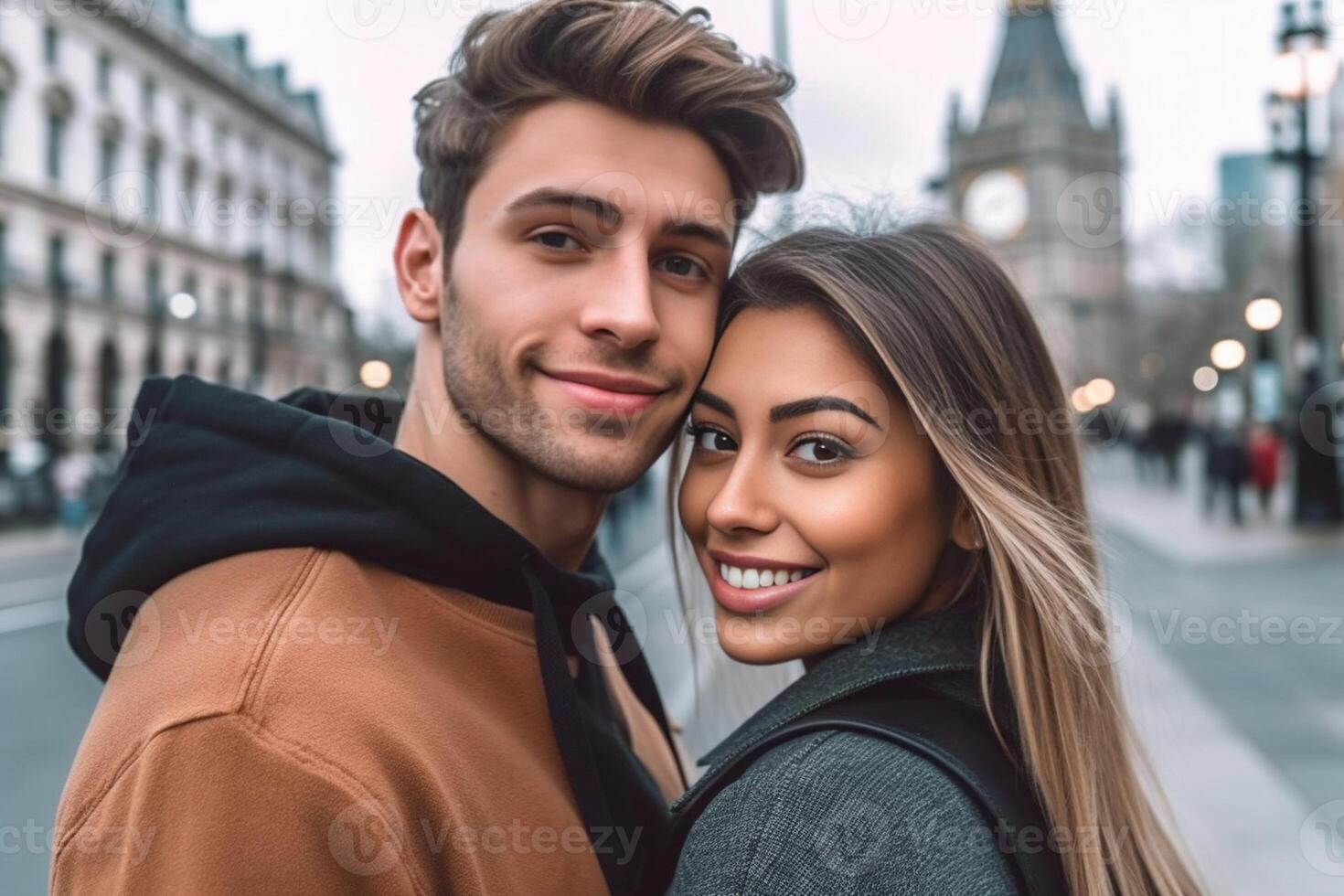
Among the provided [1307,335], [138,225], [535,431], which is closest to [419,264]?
[535,431]

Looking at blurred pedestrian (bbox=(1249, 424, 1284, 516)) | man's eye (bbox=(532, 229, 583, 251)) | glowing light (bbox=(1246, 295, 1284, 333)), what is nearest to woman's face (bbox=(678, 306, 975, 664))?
man's eye (bbox=(532, 229, 583, 251))

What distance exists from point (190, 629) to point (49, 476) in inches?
972

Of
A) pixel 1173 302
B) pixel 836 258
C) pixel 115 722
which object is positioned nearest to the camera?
pixel 115 722

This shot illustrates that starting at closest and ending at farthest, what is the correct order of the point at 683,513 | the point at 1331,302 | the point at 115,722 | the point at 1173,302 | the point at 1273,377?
the point at 115,722 → the point at 683,513 → the point at 1273,377 → the point at 1331,302 → the point at 1173,302

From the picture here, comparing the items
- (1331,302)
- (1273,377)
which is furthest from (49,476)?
(1331,302)

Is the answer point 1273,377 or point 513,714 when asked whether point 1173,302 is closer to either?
point 1273,377

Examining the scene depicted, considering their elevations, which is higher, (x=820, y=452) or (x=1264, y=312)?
(x=1264, y=312)

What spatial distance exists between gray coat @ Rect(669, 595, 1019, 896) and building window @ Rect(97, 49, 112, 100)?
129 feet

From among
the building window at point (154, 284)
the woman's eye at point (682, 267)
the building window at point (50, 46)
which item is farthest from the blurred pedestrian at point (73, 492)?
the woman's eye at point (682, 267)

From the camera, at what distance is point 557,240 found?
206 cm

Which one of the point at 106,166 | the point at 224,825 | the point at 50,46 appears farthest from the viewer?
the point at 106,166

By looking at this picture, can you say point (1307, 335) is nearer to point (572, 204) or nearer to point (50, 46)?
point (572, 204)

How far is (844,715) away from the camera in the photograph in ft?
5.12

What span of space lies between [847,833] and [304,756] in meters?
0.72
